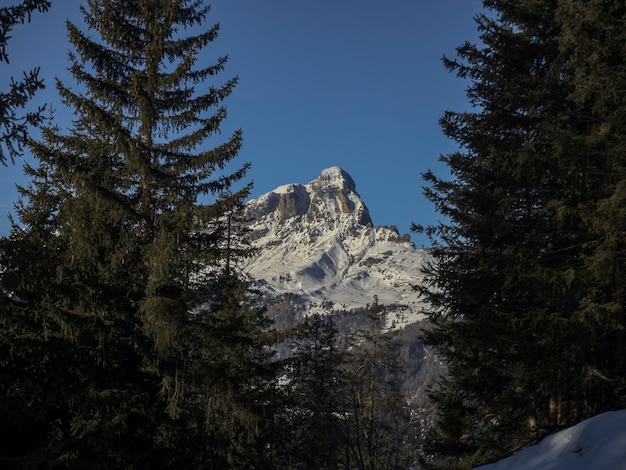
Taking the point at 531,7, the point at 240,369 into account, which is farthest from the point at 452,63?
the point at 240,369

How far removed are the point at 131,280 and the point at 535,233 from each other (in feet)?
27.4

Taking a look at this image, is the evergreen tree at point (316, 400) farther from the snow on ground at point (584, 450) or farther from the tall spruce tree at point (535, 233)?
the snow on ground at point (584, 450)

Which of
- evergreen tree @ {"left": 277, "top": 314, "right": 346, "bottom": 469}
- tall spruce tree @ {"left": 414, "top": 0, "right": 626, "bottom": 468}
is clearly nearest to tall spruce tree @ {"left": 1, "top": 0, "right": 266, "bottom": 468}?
tall spruce tree @ {"left": 414, "top": 0, "right": 626, "bottom": 468}

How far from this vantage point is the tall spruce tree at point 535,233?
7.21 meters

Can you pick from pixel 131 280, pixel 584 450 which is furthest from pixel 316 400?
pixel 584 450

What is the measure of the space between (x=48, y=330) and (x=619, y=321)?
32.9 ft

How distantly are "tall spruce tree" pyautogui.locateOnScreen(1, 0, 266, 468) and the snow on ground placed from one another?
6756 mm

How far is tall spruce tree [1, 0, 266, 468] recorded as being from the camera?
8867mm

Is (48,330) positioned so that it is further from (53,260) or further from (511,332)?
(511,332)

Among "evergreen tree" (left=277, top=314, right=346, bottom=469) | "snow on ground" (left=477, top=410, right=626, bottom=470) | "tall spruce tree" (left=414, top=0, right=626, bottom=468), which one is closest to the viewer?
"snow on ground" (left=477, top=410, right=626, bottom=470)

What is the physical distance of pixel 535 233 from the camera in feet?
27.8

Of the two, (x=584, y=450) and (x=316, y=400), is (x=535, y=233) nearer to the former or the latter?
(x=584, y=450)

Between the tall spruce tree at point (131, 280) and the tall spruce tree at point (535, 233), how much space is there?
16.6 feet

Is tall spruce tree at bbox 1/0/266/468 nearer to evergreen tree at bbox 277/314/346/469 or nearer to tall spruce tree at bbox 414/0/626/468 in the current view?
tall spruce tree at bbox 414/0/626/468
